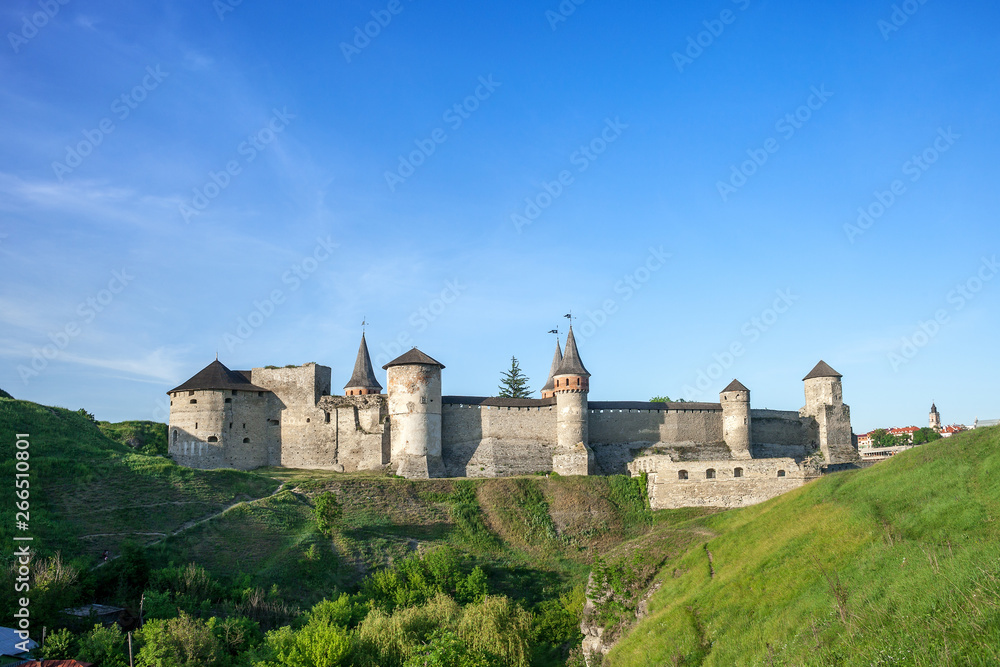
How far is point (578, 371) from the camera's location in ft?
151

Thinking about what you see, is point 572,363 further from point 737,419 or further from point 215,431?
point 215,431

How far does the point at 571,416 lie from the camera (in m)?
45.4

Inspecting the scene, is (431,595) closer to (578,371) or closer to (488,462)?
(488,462)

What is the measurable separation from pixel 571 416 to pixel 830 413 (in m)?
18.3

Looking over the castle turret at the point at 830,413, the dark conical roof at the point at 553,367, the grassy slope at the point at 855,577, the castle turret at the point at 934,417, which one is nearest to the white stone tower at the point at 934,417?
the castle turret at the point at 934,417

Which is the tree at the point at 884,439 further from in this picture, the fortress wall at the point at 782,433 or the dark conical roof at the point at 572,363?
the dark conical roof at the point at 572,363

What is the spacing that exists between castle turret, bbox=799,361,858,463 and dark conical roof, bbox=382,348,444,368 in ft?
84.5

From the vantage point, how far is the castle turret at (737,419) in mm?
48562

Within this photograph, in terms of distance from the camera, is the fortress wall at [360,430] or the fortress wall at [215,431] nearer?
the fortress wall at [215,431]

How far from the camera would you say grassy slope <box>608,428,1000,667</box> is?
1396 centimetres

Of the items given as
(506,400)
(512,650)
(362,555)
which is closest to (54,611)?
(362,555)

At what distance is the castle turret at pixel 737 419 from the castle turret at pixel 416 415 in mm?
18880

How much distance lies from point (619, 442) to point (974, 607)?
3374cm

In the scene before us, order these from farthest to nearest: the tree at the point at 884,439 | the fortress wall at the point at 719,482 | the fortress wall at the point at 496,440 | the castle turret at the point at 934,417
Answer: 1. the tree at the point at 884,439
2. the castle turret at the point at 934,417
3. the fortress wall at the point at 496,440
4. the fortress wall at the point at 719,482
